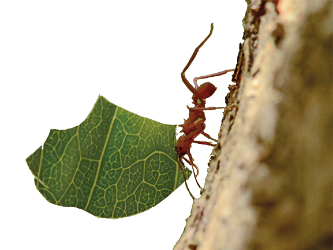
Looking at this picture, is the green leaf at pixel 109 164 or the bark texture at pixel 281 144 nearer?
the bark texture at pixel 281 144

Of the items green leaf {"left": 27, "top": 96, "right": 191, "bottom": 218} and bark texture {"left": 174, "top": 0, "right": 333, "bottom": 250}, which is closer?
bark texture {"left": 174, "top": 0, "right": 333, "bottom": 250}

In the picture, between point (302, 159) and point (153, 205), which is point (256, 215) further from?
point (153, 205)

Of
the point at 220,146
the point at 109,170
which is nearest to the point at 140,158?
the point at 109,170

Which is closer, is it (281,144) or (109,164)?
(281,144)
